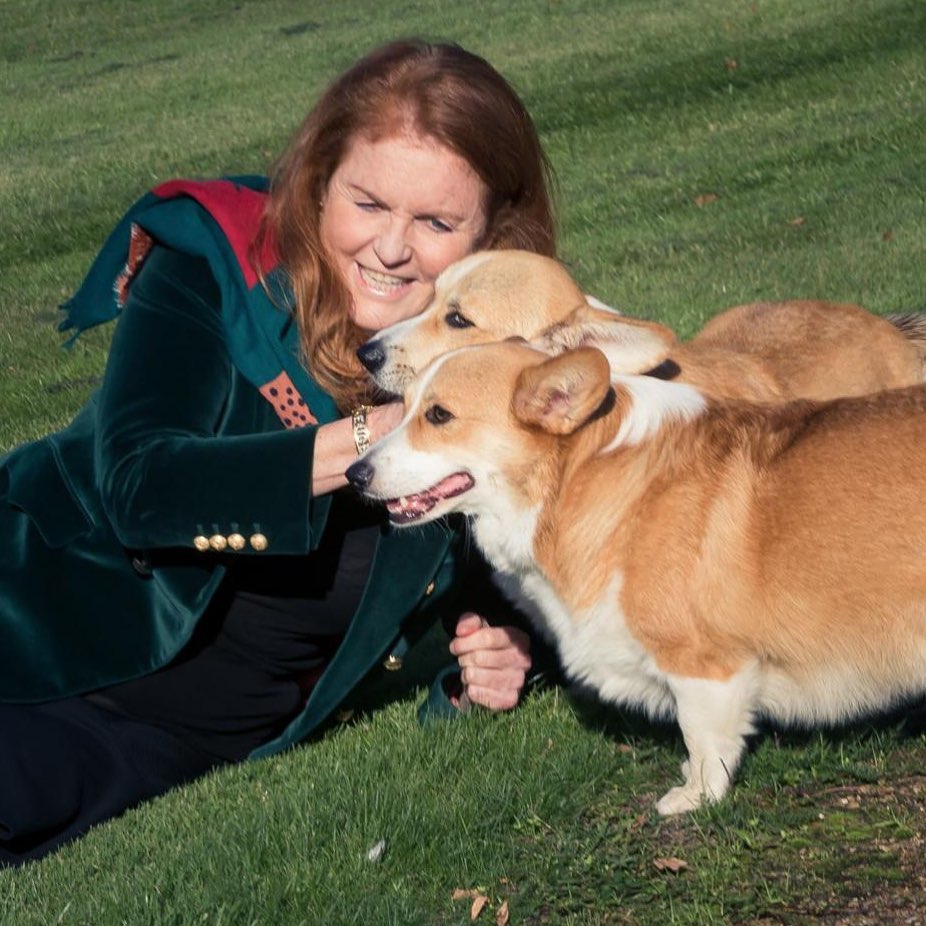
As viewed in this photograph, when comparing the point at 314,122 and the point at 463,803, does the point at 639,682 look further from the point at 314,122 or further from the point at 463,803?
the point at 314,122

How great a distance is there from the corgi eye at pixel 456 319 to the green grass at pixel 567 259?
1169 mm

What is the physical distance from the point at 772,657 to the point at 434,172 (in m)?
1.62

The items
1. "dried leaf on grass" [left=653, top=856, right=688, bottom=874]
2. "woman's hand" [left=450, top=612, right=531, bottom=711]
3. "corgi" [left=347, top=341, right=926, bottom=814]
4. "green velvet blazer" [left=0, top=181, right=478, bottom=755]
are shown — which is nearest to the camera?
"dried leaf on grass" [left=653, top=856, right=688, bottom=874]

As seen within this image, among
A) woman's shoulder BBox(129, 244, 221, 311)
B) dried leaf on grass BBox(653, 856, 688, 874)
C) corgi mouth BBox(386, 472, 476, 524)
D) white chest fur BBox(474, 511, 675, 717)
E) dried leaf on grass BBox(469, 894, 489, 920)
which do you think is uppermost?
woman's shoulder BBox(129, 244, 221, 311)

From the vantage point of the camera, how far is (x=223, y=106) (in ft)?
59.2

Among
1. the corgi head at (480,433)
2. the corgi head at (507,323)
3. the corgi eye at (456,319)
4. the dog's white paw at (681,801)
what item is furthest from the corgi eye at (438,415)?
the dog's white paw at (681,801)

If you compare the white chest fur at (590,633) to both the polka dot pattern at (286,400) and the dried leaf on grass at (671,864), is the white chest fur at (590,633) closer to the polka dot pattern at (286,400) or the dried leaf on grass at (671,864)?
the dried leaf on grass at (671,864)

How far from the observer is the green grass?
3676mm

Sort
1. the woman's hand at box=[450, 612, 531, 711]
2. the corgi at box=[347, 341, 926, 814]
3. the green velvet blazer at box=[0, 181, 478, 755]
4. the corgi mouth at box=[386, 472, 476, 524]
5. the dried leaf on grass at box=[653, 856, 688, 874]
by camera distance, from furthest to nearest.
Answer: the woman's hand at box=[450, 612, 531, 711] → the green velvet blazer at box=[0, 181, 478, 755] → the corgi mouth at box=[386, 472, 476, 524] → the corgi at box=[347, 341, 926, 814] → the dried leaf on grass at box=[653, 856, 688, 874]

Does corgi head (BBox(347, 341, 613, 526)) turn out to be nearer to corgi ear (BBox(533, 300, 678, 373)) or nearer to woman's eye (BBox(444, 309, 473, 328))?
corgi ear (BBox(533, 300, 678, 373))

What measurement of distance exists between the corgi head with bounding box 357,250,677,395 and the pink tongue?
1.69 ft

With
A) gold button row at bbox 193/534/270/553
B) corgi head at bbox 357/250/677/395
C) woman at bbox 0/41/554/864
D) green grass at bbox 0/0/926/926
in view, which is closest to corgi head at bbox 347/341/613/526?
woman at bbox 0/41/554/864

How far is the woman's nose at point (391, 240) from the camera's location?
4422 mm

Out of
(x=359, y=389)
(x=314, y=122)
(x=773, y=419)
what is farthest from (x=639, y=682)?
(x=314, y=122)
